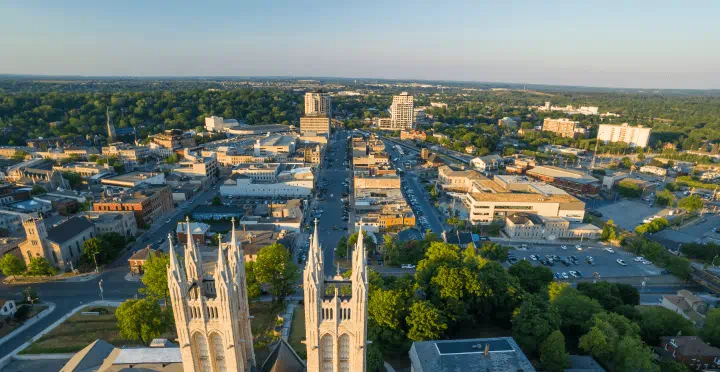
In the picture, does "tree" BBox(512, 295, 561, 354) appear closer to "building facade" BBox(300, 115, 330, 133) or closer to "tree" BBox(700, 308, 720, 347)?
"tree" BBox(700, 308, 720, 347)

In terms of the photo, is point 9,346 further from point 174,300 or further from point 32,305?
point 174,300

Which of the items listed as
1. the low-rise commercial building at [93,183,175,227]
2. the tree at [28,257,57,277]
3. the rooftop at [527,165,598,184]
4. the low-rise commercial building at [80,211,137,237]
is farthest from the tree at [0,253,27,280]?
the rooftop at [527,165,598,184]

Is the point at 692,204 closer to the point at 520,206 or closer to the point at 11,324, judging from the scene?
the point at 520,206

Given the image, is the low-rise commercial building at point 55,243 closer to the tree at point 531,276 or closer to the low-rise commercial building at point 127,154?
the tree at point 531,276

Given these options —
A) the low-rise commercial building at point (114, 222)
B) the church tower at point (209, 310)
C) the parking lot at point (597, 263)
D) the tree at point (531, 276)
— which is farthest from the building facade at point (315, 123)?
the church tower at point (209, 310)

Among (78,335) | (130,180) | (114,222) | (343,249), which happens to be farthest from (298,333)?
(130,180)

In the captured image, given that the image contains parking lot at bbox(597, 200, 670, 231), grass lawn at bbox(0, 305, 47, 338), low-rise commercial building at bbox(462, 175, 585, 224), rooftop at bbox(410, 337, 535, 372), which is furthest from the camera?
parking lot at bbox(597, 200, 670, 231)
